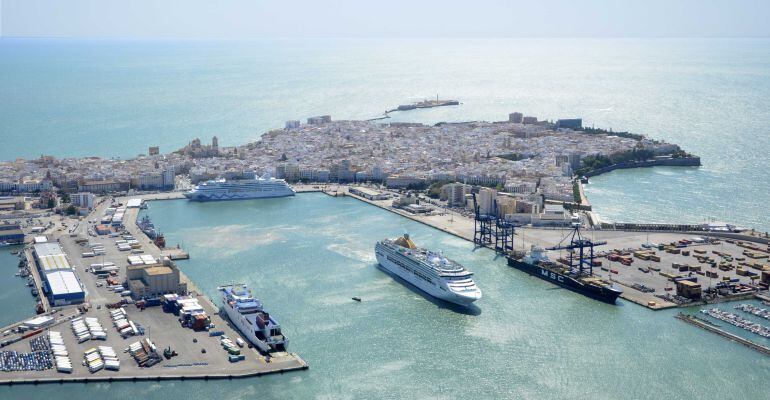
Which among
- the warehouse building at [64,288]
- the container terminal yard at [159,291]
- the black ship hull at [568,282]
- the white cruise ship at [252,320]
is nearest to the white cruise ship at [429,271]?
the black ship hull at [568,282]

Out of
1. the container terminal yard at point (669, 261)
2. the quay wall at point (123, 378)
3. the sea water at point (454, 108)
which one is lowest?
the quay wall at point (123, 378)

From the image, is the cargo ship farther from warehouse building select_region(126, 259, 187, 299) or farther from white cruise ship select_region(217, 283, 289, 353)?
warehouse building select_region(126, 259, 187, 299)

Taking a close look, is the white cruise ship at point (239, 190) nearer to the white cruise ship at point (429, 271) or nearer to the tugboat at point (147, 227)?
the tugboat at point (147, 227)

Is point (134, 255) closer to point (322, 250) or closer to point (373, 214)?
point (322, 250)

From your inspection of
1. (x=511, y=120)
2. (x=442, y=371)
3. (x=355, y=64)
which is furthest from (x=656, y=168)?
(x=355, y=64)

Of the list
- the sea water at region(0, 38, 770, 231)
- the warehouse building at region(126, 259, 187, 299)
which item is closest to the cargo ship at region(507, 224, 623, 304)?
the sea water at region(0, 38, 770, 231)

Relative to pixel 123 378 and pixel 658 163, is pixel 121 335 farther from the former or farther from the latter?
pixel 658 163

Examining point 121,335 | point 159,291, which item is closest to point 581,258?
point 159,291
